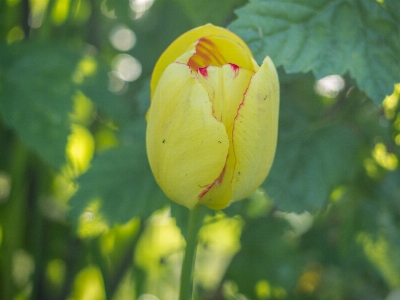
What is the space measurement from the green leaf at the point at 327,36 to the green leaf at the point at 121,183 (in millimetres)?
248

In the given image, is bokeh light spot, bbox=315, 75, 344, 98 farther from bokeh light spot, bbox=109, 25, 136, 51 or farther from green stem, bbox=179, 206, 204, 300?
bokeh light spot, bbox=109, 25, 136, 51

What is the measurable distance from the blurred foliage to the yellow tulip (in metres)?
0.08

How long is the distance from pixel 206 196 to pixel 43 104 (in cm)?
40

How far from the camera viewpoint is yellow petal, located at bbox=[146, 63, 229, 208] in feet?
1.08

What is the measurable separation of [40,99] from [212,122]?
1.41ft

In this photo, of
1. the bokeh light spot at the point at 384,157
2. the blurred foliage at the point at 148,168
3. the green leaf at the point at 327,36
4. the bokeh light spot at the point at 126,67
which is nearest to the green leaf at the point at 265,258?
the blurred foliage at the point at 148,168

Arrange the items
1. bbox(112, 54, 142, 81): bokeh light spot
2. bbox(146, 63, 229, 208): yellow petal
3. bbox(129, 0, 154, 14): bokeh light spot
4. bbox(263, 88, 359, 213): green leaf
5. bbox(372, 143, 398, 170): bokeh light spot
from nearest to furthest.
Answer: bbox(146, 63, 229, 208): yellow petal < bbox(263, 88, 359, 213): green leaf < bbox(372, 143, 398, 170): bokeh light spot < bbox(129, 0, 154, 14): bokeh light spot < bbox(112, 54, 142, 81): bokeh light spot

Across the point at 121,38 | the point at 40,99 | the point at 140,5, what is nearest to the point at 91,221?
the point at 40,99

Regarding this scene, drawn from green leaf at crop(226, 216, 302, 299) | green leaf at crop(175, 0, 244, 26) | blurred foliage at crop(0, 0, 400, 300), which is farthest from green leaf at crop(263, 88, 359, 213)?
green leaf at crop(226, 216, 302, 299)

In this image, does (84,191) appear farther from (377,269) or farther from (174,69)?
(377,269)

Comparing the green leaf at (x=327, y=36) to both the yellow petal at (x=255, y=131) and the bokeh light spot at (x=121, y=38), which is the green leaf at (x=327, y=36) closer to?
the yellow petal at (x=255, y=131)

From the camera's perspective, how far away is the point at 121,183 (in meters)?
0.64

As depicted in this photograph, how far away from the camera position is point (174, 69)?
13.0 inches

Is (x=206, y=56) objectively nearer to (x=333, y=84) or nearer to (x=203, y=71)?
(x=203, y=71)
